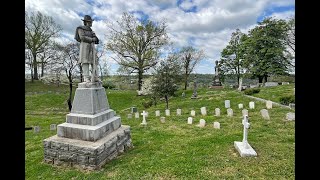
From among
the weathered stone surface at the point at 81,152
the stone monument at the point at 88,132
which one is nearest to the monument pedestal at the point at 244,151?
the stone monument at the point at 88,132

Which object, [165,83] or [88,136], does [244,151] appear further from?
[165,83]

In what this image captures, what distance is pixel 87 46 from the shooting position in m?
6.77

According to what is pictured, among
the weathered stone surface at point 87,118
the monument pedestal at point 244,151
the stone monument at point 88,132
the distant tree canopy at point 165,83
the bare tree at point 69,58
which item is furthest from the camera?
the bare tree at point 69,58

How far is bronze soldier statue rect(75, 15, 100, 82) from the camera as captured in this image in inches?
262

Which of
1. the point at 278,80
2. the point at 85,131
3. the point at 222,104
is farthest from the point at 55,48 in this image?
the point at 278,80

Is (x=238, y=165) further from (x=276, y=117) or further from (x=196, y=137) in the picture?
(x=276, y=117)

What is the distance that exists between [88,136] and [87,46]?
3.08 meters

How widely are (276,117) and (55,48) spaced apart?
27645 millimetres

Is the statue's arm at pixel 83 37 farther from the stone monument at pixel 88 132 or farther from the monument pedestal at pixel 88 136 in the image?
the monument pedestal at pixel 88 136

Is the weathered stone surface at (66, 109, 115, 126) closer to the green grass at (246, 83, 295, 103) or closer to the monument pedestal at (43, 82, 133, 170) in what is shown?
the monument pedestal at (43, 82, 133, 170)

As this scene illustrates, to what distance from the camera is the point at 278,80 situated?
1183 inches

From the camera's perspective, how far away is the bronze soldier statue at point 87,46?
664 centimetres

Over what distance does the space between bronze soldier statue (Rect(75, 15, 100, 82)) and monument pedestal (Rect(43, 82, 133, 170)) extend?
470 millimetres
